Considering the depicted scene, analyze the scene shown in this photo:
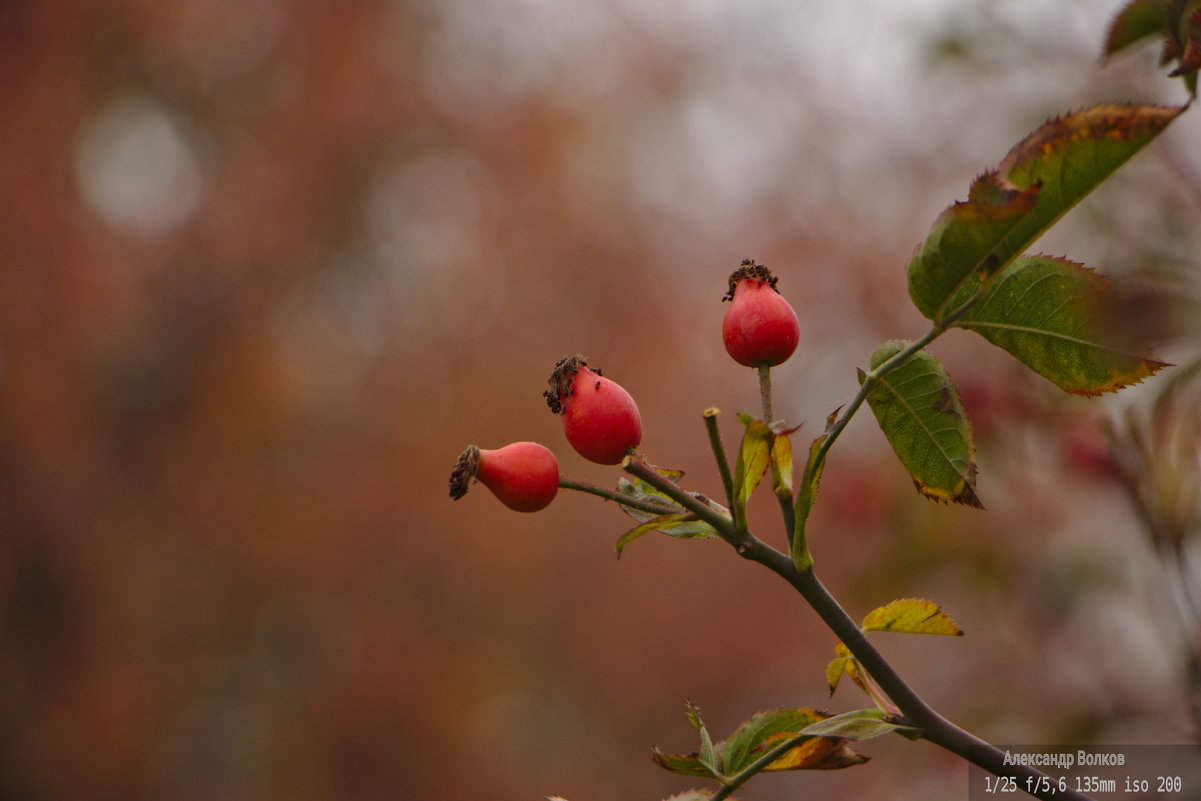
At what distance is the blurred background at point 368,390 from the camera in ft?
24.8

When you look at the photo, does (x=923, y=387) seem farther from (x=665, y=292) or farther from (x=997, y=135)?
(x=665, y=292)

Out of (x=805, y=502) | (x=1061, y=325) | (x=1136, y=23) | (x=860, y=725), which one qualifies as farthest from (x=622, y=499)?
(x=1136, y=23)

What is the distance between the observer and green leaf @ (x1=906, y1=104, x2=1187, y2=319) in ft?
1.98

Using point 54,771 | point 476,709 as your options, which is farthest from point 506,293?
point 54,771

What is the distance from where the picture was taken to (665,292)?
1094cm

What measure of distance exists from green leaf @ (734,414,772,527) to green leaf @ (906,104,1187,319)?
0.19 meters

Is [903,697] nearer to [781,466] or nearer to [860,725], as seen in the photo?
[860,725]

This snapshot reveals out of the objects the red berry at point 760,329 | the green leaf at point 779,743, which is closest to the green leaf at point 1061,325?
the red berry at point 760,329

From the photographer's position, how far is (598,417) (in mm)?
761

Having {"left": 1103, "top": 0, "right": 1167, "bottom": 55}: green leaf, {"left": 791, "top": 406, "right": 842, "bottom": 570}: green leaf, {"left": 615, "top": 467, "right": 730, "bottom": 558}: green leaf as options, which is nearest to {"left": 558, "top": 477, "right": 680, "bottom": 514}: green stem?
{"left": 615, "top": 467, "right": 730, "bottom": 558}: green leaf

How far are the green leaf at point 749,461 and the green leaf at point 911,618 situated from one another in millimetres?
211

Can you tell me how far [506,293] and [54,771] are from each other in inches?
259

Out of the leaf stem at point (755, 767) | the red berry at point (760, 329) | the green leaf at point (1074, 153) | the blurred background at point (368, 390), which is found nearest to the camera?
the green leaf at point (1074, 153)

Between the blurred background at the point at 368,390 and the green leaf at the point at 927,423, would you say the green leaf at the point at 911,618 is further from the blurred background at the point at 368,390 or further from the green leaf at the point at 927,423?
the blurred background at the point at 368,390
